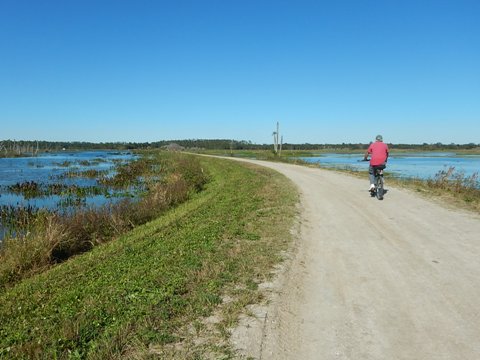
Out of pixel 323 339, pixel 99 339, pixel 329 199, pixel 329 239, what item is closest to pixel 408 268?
pixel 329 239

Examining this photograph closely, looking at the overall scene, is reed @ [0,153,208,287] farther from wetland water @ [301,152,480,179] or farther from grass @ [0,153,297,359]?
wetland water @ [301,152,480,179]

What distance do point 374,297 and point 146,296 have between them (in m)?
3.24

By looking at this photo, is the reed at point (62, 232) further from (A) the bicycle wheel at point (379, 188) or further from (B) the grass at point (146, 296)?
(A) the bicycle wheel at point (379, 188)

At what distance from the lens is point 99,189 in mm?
25469

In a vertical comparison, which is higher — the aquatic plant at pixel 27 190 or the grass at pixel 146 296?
the grass at pixel 146 296

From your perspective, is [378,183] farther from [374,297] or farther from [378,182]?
[374,297]

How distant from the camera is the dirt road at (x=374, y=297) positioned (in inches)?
163

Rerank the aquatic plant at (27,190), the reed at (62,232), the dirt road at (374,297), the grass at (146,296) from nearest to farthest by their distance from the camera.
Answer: the dirt road at (374,297) → the grass at (146,296) → the reed at (62,232) → the aquatic plant at (27,190)

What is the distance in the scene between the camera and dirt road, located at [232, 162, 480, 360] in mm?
4148

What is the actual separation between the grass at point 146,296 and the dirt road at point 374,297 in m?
0.51

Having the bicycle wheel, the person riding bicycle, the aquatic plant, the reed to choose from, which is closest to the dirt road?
the bicycle wheel

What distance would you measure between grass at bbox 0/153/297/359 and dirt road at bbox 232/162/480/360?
1.67 feet

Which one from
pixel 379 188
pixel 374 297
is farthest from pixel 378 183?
pixel 374 297

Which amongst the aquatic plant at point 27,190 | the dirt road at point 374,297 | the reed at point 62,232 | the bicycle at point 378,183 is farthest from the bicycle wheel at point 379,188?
the aquatic plant at point 27,190
